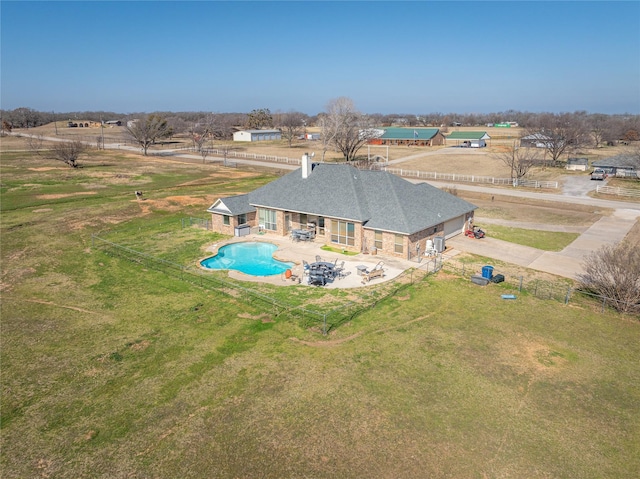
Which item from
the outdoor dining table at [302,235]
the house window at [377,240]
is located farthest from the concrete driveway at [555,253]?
the outdoor dining table at [302,235]

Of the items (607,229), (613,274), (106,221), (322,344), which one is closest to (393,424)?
(322,344)

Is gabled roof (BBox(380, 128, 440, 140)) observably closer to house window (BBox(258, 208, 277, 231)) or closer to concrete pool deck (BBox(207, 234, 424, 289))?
house window (BBox(258, 208, 277, 231))

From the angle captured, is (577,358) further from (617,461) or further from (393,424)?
(393,424)

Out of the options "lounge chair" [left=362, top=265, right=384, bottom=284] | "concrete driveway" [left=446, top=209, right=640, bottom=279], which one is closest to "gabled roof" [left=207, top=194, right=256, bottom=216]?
"lounge chair" [left=362, top=265, right=384, bottom=284]

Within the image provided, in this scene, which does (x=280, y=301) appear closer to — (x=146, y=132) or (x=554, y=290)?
(x=554, y=290)

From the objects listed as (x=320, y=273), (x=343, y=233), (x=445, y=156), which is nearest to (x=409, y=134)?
(x=445, y=156)

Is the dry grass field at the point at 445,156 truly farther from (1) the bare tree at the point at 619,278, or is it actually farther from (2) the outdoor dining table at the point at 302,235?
(1) the bare tree at the point at 619,278
